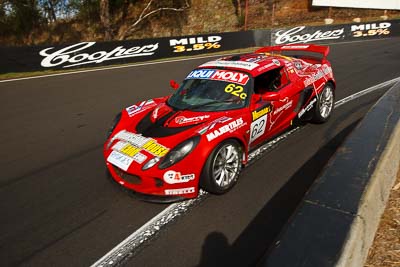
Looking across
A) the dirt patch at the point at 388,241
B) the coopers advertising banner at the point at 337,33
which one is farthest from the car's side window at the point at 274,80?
the coopers advertising banner at the point at 337,33

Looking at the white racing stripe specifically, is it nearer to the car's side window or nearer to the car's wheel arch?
the car's wheel arch

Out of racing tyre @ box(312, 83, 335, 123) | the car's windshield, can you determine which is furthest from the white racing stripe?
racing tyre @ box(312, 83, 335, 123)

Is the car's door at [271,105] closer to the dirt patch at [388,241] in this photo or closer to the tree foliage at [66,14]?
the dirt patch at [388,241]

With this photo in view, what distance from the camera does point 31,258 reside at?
10.6ft

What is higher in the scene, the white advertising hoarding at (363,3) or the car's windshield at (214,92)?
the white advertising hoarding at (363,3)

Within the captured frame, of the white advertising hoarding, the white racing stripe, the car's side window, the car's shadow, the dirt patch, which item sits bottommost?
the car's shadow

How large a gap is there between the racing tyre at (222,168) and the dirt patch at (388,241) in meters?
1.71

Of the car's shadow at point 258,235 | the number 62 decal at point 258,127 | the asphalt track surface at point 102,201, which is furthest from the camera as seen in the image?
the number 62 decal at point 258,127

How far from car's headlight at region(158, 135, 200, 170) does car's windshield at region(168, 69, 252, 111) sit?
0.83 meters

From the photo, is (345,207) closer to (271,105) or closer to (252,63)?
(271,105)

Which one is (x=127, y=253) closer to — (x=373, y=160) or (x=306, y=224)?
(x=306, y=224)

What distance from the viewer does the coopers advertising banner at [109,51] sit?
1341 cm

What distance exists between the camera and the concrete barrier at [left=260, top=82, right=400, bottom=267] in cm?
220

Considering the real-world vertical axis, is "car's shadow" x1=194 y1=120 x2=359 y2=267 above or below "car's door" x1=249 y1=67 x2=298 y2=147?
below
